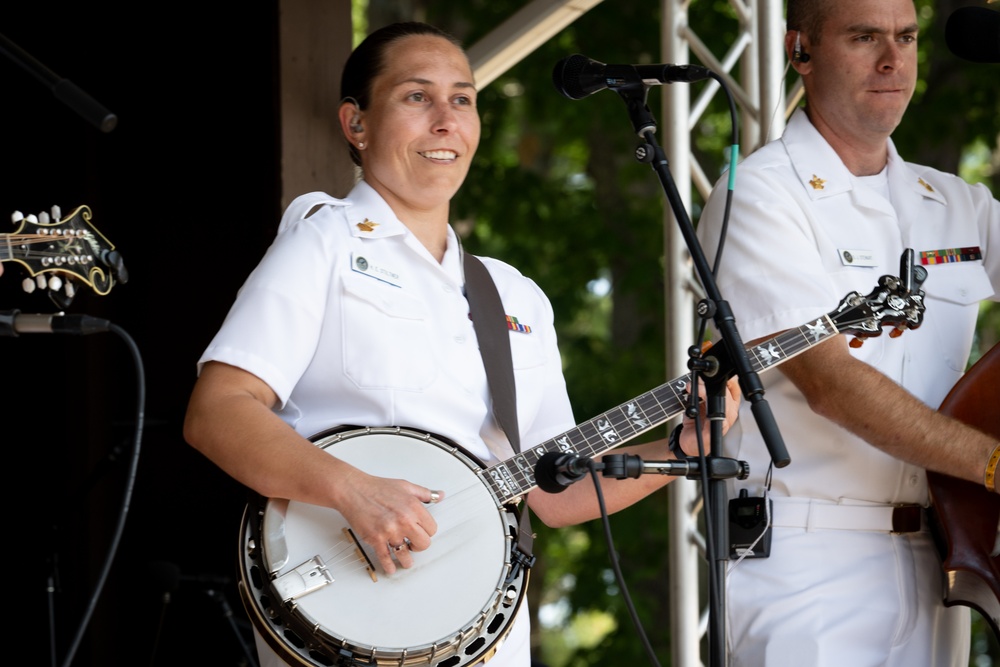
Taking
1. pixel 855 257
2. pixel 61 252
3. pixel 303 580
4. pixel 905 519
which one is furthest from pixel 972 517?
pixel 61 252

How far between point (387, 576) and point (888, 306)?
3.87 feet

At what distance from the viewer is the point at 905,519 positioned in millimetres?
2988

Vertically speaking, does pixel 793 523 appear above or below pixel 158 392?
below

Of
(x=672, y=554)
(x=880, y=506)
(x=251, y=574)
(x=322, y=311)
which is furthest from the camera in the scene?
(x=672, y=554)

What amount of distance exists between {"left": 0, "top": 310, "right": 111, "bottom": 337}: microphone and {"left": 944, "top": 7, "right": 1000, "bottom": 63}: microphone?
206cm

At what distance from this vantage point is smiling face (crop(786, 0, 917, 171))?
10.5ft

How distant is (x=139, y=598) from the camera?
16.0 ft

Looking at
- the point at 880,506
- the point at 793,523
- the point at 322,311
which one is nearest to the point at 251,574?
the point at 322,311

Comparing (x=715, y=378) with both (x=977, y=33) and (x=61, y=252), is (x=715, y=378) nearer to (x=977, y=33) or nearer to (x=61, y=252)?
(x=977, y=33)

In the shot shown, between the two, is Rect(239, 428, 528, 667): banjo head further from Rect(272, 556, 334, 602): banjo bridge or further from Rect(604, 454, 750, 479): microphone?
Rect(604, 454, 750, 479): microphone

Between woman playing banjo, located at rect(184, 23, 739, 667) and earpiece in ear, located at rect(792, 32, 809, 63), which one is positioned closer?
woman playing banjo, located at rect(184, 23, 739, 667)

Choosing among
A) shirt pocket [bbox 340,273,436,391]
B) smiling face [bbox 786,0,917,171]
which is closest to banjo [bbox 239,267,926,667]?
shirt pocket [bbox 340,273,436,391]

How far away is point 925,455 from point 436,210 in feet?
4.16

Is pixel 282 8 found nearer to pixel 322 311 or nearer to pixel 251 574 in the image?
pixel 322 311
